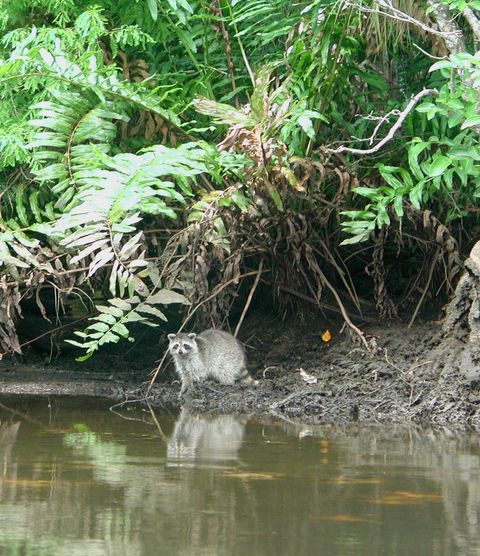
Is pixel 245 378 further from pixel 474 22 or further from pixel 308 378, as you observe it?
pixel 474 22

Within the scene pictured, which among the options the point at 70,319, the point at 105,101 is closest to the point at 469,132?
the point at 105,101

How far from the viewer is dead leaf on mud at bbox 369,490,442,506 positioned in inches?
206

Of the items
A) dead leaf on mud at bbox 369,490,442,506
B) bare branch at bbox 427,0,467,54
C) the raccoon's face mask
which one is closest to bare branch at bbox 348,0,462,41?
bare branch at bbox 427,0,467,54

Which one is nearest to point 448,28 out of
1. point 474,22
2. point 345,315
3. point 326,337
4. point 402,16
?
point 474,22

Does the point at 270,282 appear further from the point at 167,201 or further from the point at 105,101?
the point at 105,101

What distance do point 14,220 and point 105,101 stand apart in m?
1.26

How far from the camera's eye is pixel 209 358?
9.20m

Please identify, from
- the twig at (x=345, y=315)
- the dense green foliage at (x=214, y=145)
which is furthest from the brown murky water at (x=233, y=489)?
the twig at (x=345, y=315)

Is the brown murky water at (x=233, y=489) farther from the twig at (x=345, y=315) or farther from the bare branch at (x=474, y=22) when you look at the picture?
the bare branch at (x=474, y=22)

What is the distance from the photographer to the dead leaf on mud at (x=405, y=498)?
5.23m

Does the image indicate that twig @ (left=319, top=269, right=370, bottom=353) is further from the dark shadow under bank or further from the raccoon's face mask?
the raccoon's face mask

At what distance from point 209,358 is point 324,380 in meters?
0.96

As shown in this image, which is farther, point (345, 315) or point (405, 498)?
point (345, 315)

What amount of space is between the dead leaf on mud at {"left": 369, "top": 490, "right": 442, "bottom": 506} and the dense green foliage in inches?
106
